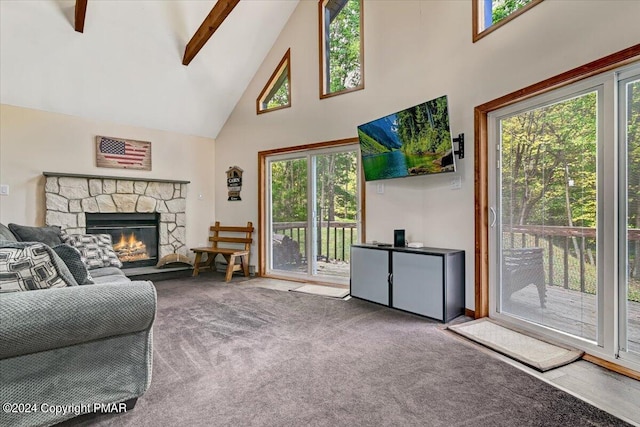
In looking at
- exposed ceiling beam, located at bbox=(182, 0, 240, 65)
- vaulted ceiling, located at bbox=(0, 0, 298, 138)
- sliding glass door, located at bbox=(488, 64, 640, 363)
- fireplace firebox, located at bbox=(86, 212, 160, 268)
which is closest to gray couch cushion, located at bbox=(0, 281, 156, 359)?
sliding glass door, located at bbox=(488, 64, 640, 363)

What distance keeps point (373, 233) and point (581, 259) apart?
2015mm

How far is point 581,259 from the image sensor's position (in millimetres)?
2256

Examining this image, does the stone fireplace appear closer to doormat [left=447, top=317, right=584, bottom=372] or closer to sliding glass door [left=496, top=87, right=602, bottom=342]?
doormat [left=447, top=317, right=584, bottom=372]

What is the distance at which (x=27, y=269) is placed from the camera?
4.70 ft

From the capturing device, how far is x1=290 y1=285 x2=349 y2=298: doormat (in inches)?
150

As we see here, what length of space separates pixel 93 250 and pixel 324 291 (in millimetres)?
2477

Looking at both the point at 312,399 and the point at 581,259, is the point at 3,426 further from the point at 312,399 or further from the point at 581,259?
the point at 581,259

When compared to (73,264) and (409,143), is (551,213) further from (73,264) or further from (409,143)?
(73,264)

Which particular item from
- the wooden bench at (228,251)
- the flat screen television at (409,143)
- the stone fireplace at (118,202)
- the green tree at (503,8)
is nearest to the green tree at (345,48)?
the flat screen television at (409,143)

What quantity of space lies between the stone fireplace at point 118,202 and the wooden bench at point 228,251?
363 millimetres

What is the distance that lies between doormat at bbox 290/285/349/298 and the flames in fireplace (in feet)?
8.20

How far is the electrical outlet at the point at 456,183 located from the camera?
10.2 ft

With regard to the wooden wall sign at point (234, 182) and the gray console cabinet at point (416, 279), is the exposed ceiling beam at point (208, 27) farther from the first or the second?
the gray console cabinet at point (416, 279)

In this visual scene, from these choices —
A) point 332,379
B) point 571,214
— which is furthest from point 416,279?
point 332,379
